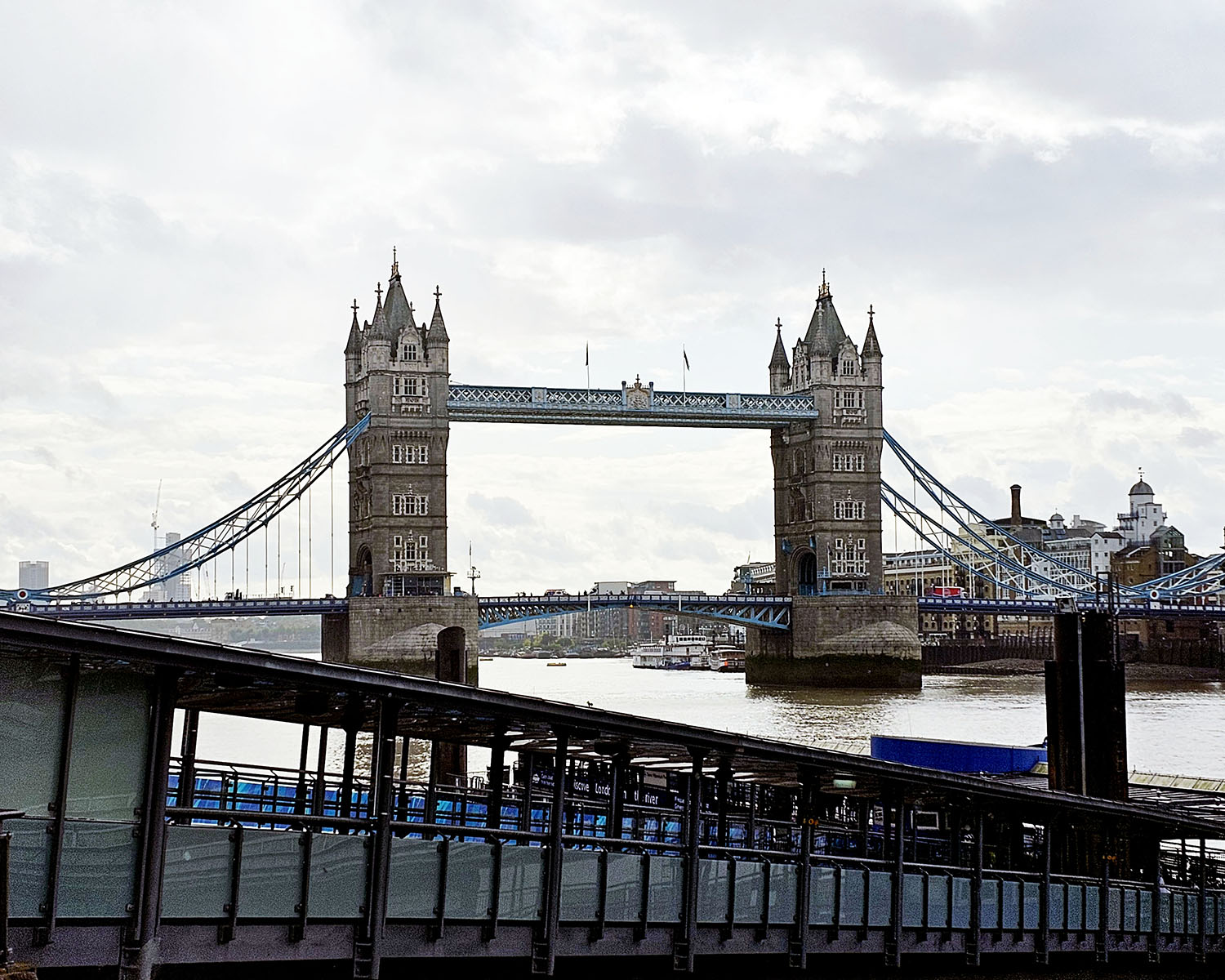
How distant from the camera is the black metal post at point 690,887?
1007 centimetres

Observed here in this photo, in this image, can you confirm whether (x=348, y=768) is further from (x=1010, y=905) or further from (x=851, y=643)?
(x=851, y=643)

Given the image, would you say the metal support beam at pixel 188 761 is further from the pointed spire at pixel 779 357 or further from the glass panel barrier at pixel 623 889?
the pointed spire at pixel 779 357

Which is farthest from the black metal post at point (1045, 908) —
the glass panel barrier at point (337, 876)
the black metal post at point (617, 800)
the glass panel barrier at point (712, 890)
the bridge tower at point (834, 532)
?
the bridge tower at point (834, 532)

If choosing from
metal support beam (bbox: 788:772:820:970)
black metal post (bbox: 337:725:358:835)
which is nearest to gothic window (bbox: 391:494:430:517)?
metal support beam (bbox: 788:772:820:970)

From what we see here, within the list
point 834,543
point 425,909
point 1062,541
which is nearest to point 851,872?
point 425,909

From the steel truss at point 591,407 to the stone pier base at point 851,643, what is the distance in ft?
32.6

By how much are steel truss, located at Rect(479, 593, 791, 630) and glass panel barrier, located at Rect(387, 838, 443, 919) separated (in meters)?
57.4

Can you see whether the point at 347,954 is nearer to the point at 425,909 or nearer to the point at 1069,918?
the point at 425,909

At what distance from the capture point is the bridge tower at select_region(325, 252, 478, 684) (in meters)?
64.4

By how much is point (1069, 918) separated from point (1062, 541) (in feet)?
389

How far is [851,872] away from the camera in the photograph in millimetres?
11398

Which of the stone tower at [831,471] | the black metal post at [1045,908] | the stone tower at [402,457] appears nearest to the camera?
the black metal post at [1045,908]

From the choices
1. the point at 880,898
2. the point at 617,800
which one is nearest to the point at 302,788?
the point at 617,800

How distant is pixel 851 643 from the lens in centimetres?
7306
